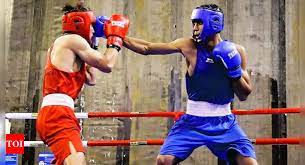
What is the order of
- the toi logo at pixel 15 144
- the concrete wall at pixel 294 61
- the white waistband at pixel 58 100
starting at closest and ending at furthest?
1. the white waistband at pixel 58 100
2. the toi logo at pixel 15 144
3. the concrete wall at pixel 294 61

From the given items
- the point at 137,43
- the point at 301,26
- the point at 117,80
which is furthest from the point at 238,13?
the point at 137,43

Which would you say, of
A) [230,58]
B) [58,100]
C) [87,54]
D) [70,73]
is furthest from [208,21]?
[58,100]

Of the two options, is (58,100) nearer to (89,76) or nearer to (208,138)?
(89,76)

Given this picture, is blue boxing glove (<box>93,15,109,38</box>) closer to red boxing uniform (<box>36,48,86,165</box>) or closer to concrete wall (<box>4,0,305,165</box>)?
red boxing uniform (<box>36,48,86,165</box>)

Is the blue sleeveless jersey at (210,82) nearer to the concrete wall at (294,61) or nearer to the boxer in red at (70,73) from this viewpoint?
the boxer in red at (70,73)

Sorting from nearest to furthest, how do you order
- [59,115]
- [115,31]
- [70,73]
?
[59,115], [70,73], [115,31]

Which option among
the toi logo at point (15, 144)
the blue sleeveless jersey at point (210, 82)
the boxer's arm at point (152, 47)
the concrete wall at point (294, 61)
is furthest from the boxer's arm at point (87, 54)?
the concrete wall at point (294, 61)

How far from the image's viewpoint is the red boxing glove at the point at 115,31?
2650 mm

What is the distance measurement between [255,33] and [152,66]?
1.27m

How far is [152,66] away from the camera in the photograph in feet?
16.4

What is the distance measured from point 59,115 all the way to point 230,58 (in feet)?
3.57

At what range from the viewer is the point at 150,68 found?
502 centimetres

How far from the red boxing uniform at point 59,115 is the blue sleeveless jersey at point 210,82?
758mm

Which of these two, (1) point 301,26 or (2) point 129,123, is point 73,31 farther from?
(1) point 301,26
